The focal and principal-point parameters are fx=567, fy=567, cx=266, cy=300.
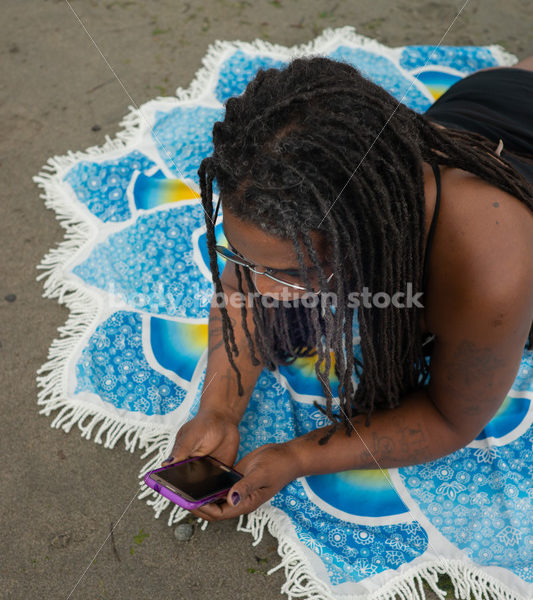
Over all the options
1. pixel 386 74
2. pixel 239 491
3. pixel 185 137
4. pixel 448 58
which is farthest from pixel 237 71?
pixel 239 491

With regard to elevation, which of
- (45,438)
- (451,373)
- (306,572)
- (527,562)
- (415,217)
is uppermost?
(415,217)

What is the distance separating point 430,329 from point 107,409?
3.78 feet

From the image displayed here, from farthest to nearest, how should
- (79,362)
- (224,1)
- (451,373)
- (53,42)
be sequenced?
(224,1)
(53,42)
(79,362)
(451,373)

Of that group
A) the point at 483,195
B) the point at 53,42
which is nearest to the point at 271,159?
the point at 483,195

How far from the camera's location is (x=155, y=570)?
5.53ft

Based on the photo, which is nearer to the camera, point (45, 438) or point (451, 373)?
point (451, 373)

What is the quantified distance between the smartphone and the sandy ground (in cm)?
23

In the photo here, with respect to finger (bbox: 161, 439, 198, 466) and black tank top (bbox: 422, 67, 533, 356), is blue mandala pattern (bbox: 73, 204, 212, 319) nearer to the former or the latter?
finger (bbox: 161, 439, 198, 466)

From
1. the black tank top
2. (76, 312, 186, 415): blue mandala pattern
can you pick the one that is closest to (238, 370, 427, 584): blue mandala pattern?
(76, 312, 186, 415): blue mandala pattern

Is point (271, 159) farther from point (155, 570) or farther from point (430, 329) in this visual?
point (155, 570)

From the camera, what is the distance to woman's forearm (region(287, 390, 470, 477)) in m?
1.62

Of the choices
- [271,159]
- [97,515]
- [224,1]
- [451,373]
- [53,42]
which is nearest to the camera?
[271,159]

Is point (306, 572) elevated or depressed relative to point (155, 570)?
elevated

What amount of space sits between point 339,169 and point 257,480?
90 cm
